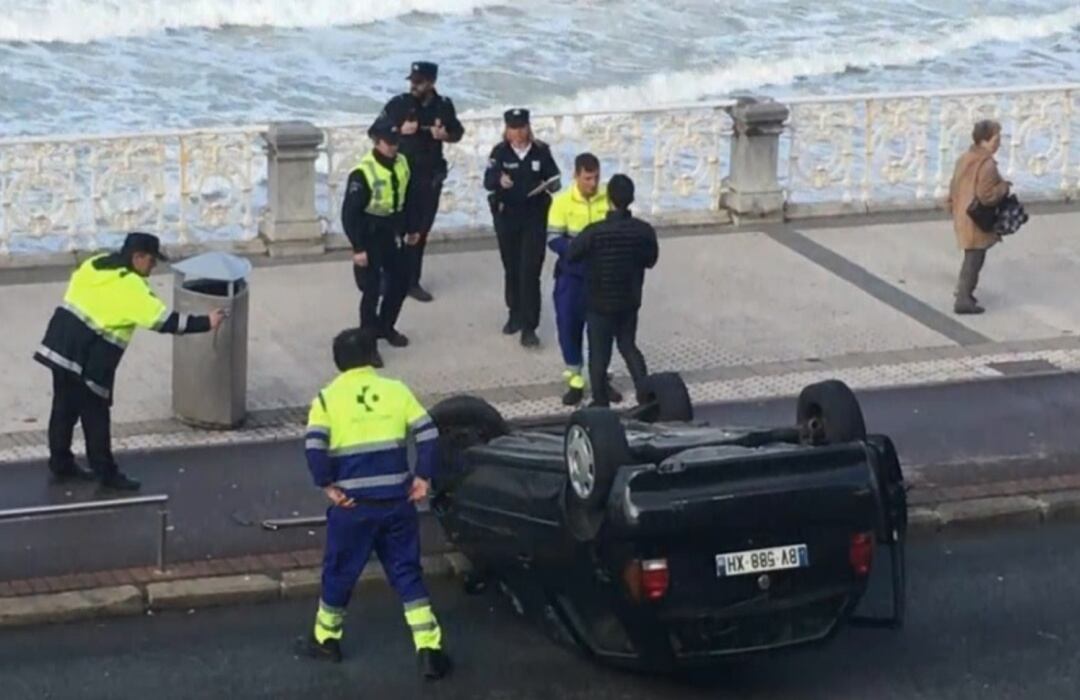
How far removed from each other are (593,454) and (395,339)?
6.11 metres

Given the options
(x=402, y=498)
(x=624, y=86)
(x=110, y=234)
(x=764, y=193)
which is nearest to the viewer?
(x=402, y=498)

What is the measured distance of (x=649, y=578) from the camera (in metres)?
9.61

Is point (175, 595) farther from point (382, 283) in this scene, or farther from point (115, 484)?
point (382, 283)

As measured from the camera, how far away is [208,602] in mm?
11531

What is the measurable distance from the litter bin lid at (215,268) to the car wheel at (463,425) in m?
2.36

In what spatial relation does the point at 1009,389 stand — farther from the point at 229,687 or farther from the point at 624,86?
the point at 624,86

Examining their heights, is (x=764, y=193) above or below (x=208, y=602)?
above

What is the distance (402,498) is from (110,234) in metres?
7.86

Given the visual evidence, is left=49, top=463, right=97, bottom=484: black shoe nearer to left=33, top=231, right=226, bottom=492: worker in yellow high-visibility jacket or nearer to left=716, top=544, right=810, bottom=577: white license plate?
left=33, top=231, right=226, bottom=492: worker in yellow high-visibility jacket

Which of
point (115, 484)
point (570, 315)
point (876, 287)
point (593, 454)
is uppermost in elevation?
point (593, 454)

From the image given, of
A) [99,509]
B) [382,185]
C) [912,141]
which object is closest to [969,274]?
[912,141]

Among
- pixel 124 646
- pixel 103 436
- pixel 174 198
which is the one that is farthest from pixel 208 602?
pixel 174 198

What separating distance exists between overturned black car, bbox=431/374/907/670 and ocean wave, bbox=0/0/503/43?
2825 centimetres

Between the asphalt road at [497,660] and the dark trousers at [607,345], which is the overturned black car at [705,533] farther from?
the dark trousers at [607,345]
